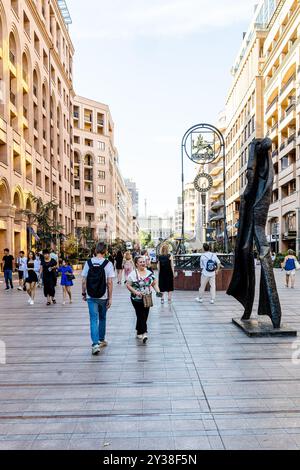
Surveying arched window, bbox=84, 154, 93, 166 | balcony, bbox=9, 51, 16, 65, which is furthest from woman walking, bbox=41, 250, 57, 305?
arched window, bbox=84, 154, 93, 166

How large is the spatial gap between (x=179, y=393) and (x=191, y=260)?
12.8 metres

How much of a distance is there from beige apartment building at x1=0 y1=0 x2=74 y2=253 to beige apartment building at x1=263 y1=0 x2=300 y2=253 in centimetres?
2380

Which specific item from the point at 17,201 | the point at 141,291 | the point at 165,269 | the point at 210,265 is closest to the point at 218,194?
the point at 17,201

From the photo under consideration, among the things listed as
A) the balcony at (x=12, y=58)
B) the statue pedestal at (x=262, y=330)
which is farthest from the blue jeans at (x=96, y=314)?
the balcony at (x=12, y=58)

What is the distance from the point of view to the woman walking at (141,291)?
26.0 ft

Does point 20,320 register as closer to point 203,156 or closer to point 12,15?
point 203,156

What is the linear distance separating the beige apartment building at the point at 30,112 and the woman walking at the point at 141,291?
2320 cm

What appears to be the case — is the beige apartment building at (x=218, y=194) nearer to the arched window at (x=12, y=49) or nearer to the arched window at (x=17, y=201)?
the arched window at (x=17, y=201)

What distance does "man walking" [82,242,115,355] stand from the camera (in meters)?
7.26

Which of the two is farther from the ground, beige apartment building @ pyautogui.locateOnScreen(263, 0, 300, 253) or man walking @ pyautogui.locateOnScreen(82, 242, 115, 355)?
beige apartment building @ pyautogui.locateOnScreen(263, 0, 300, 253)

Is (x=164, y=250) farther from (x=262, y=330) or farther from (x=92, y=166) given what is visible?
(x=92, y=166)

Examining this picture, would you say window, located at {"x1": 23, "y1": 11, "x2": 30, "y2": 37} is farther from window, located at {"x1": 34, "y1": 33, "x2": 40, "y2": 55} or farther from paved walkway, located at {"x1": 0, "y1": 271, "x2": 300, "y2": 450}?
paved walkway, located at {"x1": 0, "y1": 271, "x2": 300, "y2": 450}

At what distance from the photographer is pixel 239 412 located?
15.3 ft

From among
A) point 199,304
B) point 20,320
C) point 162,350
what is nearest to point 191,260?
point 199,304
